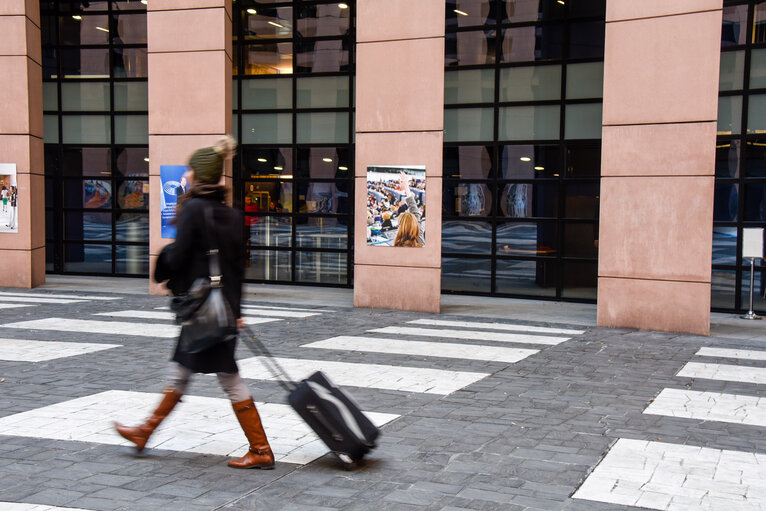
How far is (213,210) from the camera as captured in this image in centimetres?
503

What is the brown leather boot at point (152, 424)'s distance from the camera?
17.0ft

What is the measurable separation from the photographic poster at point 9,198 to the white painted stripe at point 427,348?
10256mm

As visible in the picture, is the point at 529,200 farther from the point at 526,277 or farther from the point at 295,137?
the point at 295,137

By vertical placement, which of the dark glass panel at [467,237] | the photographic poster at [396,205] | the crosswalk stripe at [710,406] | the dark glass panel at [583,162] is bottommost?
the crosswalk stripe at [710,406]

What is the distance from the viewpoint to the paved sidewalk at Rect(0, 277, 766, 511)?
4.70 meters

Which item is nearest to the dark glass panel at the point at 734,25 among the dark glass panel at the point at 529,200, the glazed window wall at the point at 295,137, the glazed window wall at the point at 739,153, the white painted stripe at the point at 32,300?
the glazed window wall at the point at 739,153

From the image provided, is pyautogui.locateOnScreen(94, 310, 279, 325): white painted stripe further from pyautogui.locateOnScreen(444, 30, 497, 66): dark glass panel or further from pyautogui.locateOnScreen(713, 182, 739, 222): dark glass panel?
pyautogui.locateOnScreen(713, 182, 739, 222): dark glass panel

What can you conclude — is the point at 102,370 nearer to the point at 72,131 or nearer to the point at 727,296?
the point at 727,296

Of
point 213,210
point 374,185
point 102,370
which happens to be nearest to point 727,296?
point 374,185

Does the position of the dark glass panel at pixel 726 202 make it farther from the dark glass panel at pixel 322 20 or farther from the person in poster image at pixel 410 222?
the dark glass panel at pixel 322 20

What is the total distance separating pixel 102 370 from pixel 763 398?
6.65m

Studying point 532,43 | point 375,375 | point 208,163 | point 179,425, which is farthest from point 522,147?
point 208,163

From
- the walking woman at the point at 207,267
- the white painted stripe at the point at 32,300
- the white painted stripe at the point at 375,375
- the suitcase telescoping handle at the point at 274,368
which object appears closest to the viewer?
the walking woman at the point at 207,267

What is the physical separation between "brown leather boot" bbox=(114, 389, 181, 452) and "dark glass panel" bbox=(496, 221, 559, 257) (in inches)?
506
